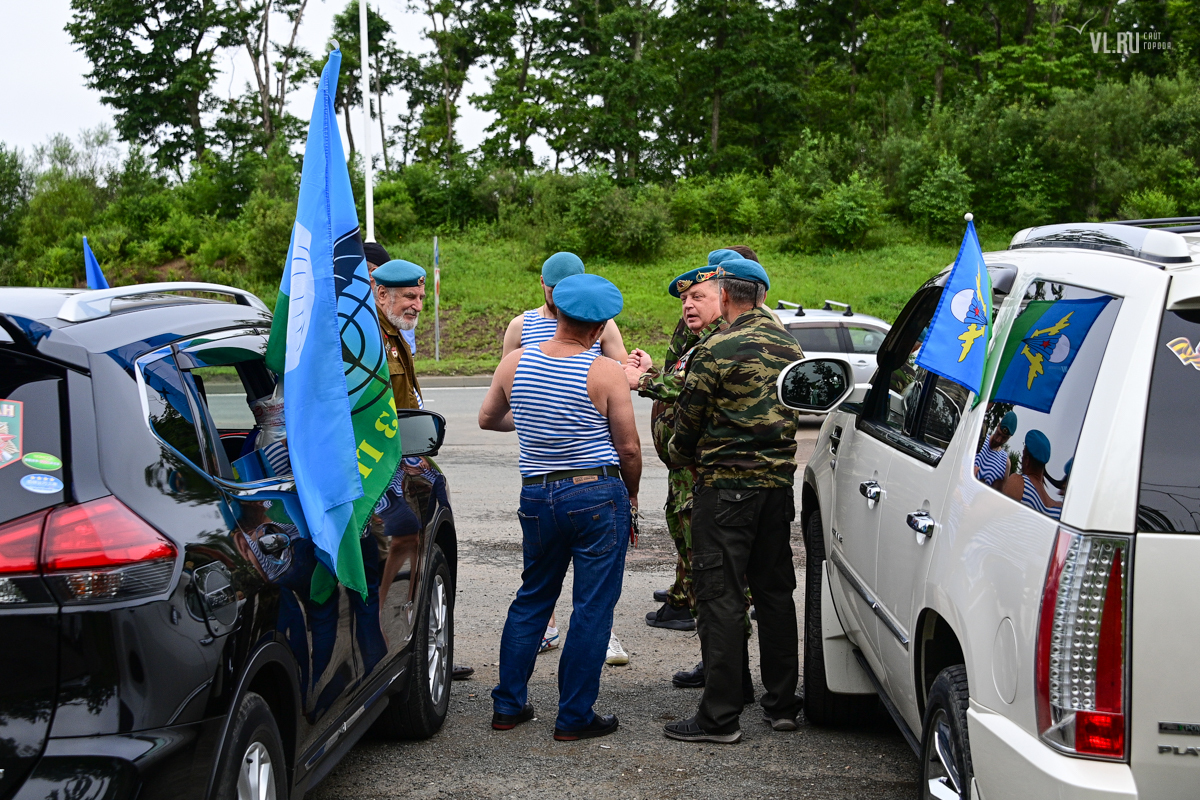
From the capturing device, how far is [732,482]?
4.16 meters

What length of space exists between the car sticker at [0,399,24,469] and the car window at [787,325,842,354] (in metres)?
13.5

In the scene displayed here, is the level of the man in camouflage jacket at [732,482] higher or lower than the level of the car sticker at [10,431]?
lower

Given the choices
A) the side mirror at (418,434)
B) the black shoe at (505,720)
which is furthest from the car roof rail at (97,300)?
the black shoe at (505,720)

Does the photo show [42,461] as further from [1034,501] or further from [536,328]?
[536,328]

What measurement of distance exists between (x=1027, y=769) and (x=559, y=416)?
2361mm

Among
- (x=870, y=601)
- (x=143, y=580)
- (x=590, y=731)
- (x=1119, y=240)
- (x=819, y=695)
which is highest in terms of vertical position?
(x=1119, y=240)

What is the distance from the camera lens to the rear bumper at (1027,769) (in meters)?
2.01

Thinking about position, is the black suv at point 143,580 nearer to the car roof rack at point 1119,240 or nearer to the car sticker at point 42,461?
the car sticker at point 42,461

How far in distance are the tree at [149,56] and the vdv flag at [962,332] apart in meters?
52.8

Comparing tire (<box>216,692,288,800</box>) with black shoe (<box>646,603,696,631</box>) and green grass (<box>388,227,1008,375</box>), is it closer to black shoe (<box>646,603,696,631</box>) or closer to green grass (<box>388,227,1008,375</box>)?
black shoe (<box>646,603,696,631</box>)

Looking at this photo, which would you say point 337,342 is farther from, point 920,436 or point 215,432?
point 920,436

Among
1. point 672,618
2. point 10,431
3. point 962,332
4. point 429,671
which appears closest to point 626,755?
point 429,671

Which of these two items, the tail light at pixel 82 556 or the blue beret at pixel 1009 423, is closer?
the tail light at pixel 82 556

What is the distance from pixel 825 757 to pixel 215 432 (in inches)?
101
